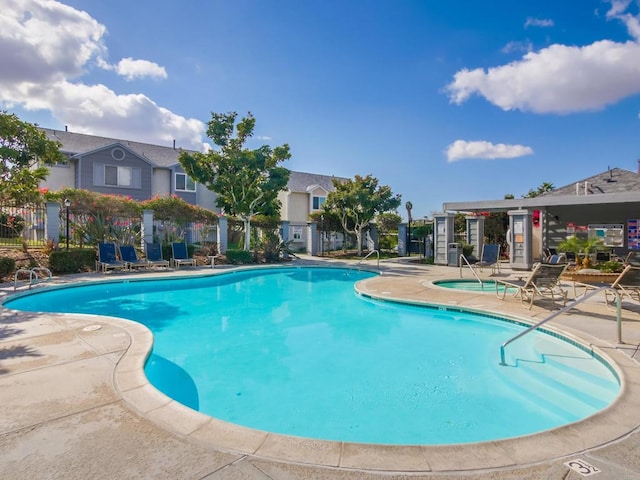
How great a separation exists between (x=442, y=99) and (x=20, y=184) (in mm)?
16934

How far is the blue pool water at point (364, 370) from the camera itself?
13.3 ft

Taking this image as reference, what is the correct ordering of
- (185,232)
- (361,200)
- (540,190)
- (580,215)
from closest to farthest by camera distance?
(580,215) → (185,232) → (361,200) → (540,190)

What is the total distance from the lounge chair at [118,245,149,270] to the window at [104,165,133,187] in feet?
34.8

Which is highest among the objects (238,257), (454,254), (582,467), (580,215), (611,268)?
(580,215)

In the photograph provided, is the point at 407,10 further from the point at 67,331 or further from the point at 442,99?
the point at 67,331

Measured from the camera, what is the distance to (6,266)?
1122 cm

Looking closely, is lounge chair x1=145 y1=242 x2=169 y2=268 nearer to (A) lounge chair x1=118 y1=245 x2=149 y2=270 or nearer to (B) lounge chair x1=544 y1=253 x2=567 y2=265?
(A) lounge chair x1=118 y1=245 x2=149 y2=270

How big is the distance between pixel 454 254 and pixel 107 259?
15.2 m

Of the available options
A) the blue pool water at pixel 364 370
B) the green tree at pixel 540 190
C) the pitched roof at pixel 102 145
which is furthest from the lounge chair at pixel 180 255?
the green tree at pixel 540 190

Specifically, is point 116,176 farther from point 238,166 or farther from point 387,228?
point 387,228

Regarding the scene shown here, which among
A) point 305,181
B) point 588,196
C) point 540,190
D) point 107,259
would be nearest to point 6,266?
point 107,259

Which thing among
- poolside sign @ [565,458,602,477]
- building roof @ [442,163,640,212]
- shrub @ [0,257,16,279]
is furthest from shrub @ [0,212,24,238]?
building roof @ [442,163,640,212]

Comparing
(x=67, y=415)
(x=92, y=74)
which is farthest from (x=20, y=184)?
(x=67, y=415)

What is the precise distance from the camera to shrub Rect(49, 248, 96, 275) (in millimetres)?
12797
